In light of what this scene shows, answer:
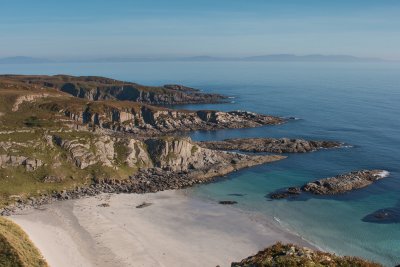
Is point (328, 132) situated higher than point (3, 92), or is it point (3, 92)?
point (3, 92)

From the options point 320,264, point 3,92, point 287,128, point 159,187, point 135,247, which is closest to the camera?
point 320,264

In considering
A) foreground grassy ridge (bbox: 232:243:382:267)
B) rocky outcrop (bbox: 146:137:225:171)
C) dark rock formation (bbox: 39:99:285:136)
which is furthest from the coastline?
dark rock formation (bbox: 39:99:285:136)

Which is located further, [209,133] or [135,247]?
[209,133]

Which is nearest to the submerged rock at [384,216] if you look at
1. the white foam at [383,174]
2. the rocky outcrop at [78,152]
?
the white foam at [383,174]

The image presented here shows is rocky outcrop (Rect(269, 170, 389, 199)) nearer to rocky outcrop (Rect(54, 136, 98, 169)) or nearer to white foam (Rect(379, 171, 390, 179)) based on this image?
white foam (Rect(379, 171, 390, 179))

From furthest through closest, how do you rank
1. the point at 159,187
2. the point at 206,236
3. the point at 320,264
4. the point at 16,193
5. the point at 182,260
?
the point at 159,187 < the point at 16,193 < the point at 206,236 < the point at 182,260 < the point at 320,264

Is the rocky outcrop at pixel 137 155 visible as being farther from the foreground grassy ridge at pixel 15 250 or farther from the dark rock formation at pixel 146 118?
the foreground grassy ridge at pixel 15 250

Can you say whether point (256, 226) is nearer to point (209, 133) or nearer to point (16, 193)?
point (16, 193)

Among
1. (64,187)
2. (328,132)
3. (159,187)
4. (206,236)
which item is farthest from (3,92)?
(328,132)
